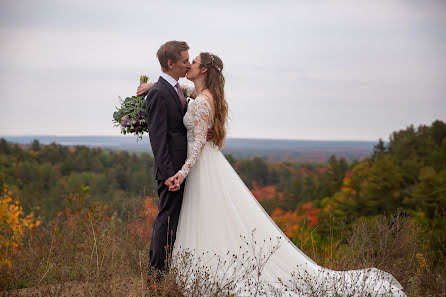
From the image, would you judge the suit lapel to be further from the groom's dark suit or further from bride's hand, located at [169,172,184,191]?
bride's hand, located at [169,172,184,191]

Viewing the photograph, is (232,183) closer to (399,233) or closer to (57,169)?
(399,233)

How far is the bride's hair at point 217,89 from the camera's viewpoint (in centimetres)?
445

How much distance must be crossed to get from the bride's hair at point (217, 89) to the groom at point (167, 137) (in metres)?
0.20

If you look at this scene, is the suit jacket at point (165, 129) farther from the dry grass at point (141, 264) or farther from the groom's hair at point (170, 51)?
the dry grass at point (141, 264)

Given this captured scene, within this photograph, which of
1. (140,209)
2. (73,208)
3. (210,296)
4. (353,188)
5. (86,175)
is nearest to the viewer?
(210,296)

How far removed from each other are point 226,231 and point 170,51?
1719 millimetres

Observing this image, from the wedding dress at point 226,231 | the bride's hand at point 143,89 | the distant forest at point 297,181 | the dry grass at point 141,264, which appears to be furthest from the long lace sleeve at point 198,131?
the distant forest at point 297,181

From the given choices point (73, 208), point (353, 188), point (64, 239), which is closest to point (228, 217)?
point (64, 239)

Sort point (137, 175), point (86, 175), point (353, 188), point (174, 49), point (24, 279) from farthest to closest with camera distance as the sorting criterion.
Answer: point (353, 188)
point (86, 175)
point (137, 175)
point (24, 279)
point (174, 49)

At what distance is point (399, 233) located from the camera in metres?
5.44

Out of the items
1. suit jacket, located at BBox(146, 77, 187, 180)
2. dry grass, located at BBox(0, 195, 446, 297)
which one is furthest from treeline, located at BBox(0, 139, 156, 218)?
suit jacket, located at BBox(146, 77, 187, 180)

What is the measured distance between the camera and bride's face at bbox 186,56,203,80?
14.7 ft

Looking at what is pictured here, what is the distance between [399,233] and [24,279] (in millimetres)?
4230

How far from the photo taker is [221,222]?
175 inches
